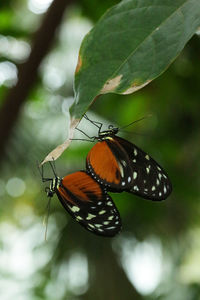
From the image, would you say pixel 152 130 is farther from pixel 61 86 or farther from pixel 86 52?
pixel 86 52

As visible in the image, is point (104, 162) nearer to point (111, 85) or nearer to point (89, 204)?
point (89, 204)

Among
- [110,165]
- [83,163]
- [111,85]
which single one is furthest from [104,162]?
[83,163]

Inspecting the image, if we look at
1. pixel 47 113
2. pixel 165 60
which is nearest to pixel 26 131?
pixel 47 113

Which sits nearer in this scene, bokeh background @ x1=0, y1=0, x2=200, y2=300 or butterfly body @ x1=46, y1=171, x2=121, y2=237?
butterfly body @ x1=46, y1=171, x2=121, y2=237

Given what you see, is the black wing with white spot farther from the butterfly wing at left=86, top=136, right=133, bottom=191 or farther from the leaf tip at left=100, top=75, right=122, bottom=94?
the leaf tip at left=100, top=75, right=122, bottom=94

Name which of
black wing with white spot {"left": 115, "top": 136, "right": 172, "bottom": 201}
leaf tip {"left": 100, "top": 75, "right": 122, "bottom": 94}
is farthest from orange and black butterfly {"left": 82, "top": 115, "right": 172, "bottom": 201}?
leaf tip {"left": 100, "top": 75, "right": 122, "bottom": 94}
